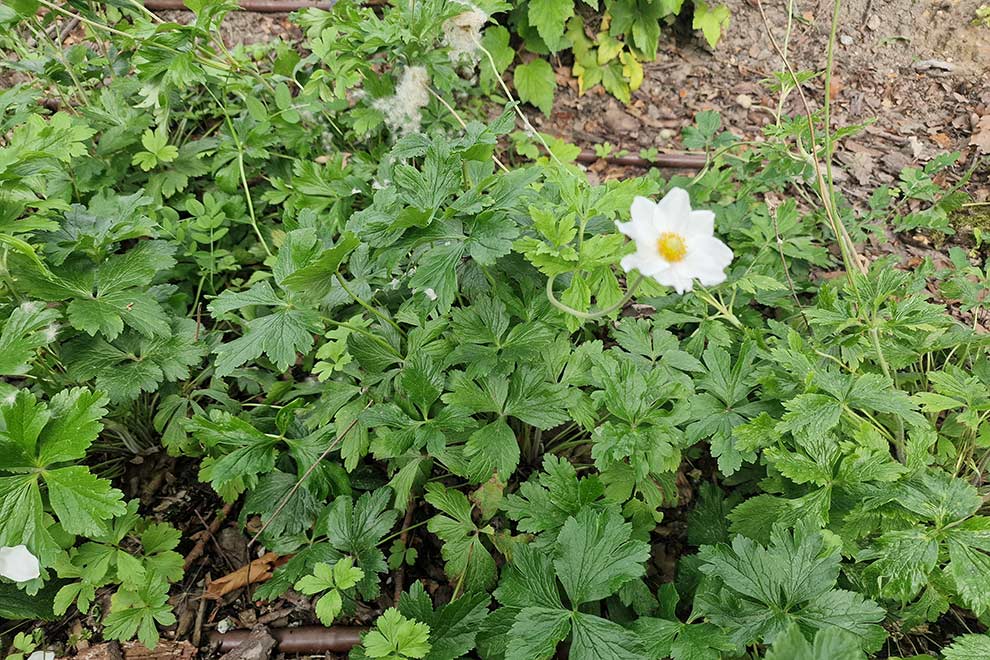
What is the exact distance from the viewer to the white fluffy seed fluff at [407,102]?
2.40m

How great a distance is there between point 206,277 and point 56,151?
70 cm

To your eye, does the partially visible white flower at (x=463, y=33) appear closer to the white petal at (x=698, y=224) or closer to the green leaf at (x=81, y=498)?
the white petal at (x=698, y=224)

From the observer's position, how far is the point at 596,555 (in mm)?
1390

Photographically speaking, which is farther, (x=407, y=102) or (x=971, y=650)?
(x=407, y=102)

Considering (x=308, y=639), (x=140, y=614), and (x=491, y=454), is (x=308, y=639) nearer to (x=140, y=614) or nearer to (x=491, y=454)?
(x=140, y=614)

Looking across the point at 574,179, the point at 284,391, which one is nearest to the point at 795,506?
the point at 574,179

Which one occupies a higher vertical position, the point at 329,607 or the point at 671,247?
the point at 671,247

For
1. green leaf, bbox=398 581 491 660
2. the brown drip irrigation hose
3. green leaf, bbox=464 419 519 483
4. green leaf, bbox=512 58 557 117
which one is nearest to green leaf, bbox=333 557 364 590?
green leaf, bbox=398 581 491 660

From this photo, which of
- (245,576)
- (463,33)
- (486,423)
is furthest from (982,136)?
(245,576)

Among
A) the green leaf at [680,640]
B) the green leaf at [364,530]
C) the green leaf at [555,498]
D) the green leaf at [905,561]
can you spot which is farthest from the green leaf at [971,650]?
the green leaf at [364,530]

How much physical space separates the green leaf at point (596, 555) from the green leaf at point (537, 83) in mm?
2424

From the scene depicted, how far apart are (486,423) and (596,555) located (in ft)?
1.55

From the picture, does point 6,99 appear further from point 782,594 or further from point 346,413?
point 782,594

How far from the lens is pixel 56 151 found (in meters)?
1.69
